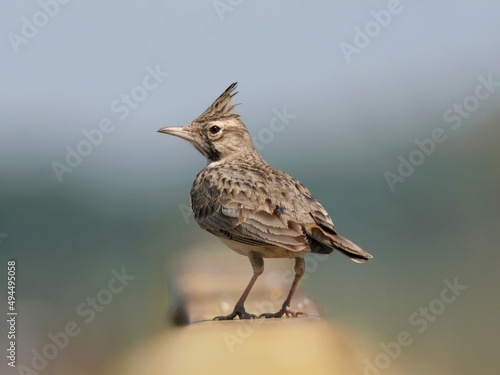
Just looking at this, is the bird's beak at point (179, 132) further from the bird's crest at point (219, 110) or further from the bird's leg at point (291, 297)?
the bird's leg at point (291, 297)

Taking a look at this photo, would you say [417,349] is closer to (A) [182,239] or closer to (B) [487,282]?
(A) [182,239]

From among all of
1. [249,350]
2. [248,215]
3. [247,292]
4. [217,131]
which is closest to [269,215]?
[248,215]

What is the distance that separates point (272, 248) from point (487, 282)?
16352mm

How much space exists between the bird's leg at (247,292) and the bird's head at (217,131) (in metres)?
1.26

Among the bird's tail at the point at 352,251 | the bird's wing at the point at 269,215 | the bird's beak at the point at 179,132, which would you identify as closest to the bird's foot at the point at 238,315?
the bird's wing at the point at 269,215

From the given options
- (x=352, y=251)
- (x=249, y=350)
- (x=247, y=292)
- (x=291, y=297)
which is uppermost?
(x=352, y=251)

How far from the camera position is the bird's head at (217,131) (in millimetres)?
8070

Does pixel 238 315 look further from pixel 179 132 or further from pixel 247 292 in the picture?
pixel 179 132

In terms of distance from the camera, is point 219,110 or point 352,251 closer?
point 352,251

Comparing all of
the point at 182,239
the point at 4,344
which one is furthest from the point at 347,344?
the point at 182,239

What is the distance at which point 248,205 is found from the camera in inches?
289

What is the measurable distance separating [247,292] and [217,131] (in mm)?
1594

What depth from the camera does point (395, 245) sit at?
74.2ft

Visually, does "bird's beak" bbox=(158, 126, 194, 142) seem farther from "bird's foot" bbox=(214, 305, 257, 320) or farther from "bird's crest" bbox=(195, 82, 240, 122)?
"bird's foot" bbox=(214, 305, 257, 320)
